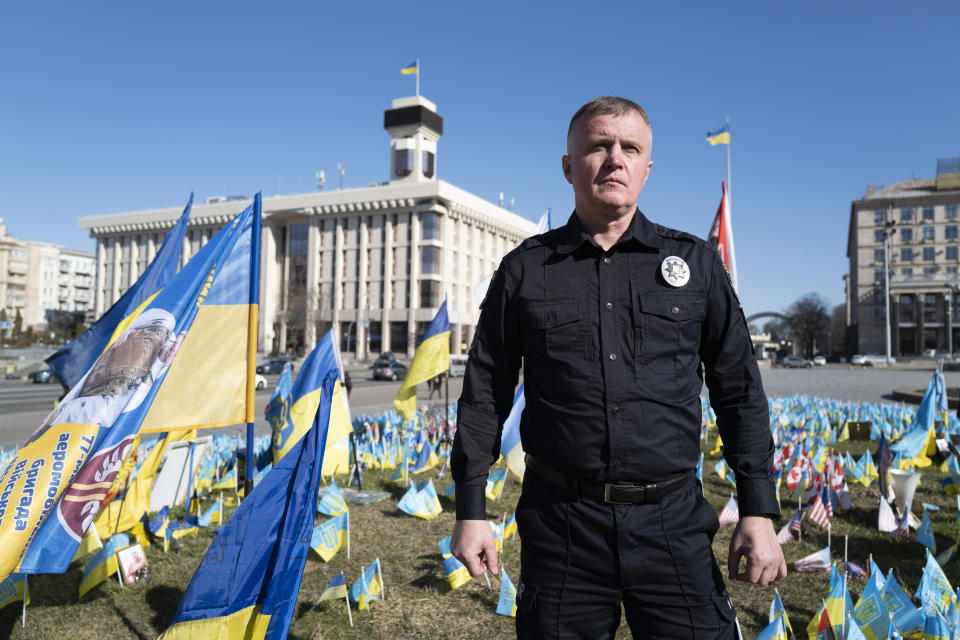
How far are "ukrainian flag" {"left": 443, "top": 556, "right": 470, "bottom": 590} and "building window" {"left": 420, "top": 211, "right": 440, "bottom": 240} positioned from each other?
2479 inches

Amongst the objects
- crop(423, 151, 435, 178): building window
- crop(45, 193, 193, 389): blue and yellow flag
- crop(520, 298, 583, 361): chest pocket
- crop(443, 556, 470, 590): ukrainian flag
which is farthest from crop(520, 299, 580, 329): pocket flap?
crop(423, 151, 435, 178): building window

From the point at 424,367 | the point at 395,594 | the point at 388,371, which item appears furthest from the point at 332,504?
the point at 388,371

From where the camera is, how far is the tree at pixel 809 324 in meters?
82.5

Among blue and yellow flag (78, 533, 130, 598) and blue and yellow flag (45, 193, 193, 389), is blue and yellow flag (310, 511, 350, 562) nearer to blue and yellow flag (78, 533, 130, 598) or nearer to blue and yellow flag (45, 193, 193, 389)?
blue and yellow flag (78, 533, 130, 598)

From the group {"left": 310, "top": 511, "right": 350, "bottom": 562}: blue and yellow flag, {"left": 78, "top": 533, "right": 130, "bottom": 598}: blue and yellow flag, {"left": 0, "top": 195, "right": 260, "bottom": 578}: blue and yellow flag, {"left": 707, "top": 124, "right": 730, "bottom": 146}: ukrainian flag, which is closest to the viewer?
{"left": 0, "top": 195, "right": 260, "bottom": 578}: blue and yellow flag

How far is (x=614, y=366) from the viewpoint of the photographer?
1.96m

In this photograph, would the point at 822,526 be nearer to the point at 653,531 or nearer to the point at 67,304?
the point at 653,531

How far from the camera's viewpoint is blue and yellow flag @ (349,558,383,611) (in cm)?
382

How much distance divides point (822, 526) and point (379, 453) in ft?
18.4

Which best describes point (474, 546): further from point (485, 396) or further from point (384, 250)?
point (384, 250)

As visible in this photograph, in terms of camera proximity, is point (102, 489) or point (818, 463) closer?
point (102, 489)

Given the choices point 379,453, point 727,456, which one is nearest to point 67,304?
point 379,453

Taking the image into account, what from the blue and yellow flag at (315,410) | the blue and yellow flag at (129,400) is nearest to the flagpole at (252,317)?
the blue and yellow flag at (129,400)

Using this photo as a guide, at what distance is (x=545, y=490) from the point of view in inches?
79.4
